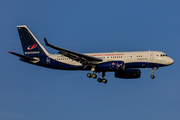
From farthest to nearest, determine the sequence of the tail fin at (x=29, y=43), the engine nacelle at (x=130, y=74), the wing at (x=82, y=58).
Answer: the tail fin at (x=29, y=43), the engine nacelle at (x=130, y=74), the wing at (x=82, y=58)

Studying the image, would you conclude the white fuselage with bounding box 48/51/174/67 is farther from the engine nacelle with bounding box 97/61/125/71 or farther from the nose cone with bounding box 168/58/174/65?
the engine nacelle with bounding box 97/61/125/71

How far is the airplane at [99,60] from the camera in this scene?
68125 millimetres

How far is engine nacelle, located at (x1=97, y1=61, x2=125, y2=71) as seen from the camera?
67188 millimetres

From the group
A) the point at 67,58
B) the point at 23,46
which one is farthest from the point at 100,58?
the point at 23,46

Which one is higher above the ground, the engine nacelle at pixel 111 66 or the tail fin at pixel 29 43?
the tail fin at pixel 29 43

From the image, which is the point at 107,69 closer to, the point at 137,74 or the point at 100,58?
the point at 100,58

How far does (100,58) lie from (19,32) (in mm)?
20004

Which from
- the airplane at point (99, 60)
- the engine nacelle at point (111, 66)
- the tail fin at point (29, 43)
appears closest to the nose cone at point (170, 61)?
the airplane at point (99, 60)

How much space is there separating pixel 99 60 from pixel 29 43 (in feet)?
57.6

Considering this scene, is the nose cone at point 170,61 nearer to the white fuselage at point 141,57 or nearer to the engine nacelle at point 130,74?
the white fuselage at point 141,57

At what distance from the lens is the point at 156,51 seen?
7025 cm

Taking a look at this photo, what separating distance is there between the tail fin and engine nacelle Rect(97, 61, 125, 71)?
14.0 meters

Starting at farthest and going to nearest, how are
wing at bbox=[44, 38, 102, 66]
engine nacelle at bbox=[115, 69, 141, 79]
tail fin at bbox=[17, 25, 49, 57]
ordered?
A: tail fin at bbox=[17, 25, 49, 57] → engine nacelle at bbox=[115, 69, 141, 79] → wing at bbox=[44, 38, 102, 66]

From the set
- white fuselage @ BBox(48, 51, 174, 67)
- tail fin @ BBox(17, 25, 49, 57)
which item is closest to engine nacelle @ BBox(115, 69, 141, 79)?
white fuselage @ BBox(48, 51, 174, 67)
